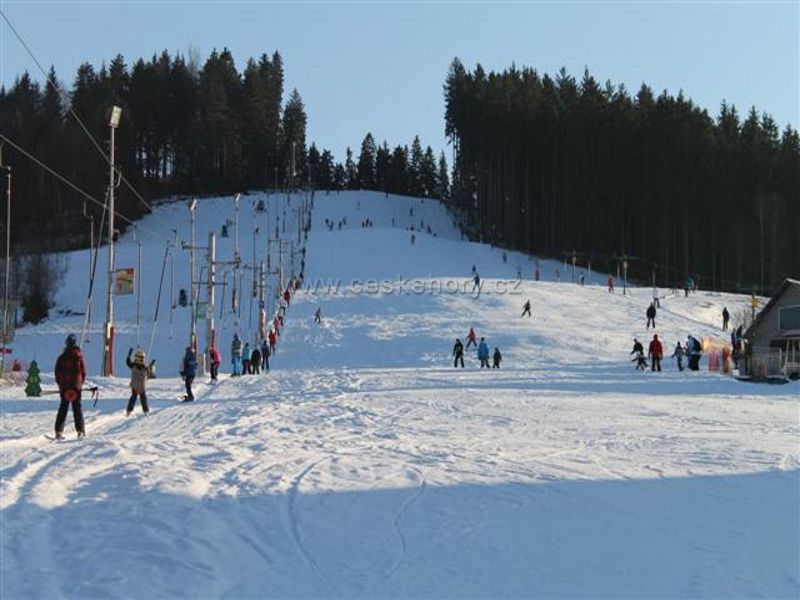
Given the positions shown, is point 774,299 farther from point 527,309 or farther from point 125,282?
point 125,282

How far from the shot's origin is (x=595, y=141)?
96875mm

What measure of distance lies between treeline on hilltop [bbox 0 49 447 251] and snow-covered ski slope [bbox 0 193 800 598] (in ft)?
237

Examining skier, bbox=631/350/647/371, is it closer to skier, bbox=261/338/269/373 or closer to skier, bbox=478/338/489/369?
skier, bbox=478/338/489/369

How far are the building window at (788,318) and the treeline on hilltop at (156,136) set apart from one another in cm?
6676

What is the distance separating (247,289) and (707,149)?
51605mm

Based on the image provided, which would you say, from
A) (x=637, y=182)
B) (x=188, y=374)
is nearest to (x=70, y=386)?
(x=188, y=374)

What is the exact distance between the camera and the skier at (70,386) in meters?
12.7

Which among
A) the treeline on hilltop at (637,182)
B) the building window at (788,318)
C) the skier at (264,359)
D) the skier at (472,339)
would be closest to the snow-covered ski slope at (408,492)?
the skier at (264,359)

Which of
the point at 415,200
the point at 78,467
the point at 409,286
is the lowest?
the point at 78,467

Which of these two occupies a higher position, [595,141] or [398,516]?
[595,141]

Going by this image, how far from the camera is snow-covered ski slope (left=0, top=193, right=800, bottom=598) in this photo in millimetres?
6031

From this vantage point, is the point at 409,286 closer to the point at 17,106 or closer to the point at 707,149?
the point at 707,149

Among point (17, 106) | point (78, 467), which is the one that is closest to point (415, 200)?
point (17, 106)

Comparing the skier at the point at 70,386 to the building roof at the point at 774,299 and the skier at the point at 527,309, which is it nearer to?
the skier at the point at 527,309
